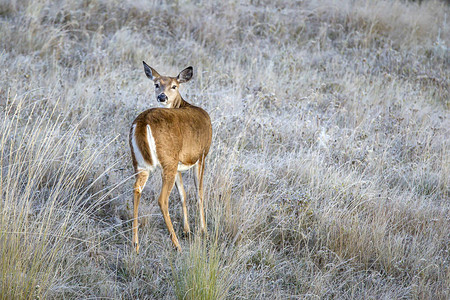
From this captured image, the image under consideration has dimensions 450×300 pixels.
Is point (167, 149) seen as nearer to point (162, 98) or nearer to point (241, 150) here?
point (162, 98)

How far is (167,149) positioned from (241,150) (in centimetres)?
222

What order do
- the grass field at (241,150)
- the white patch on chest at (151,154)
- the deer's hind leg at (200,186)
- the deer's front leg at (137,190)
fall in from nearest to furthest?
1. the grass field at (241,150)
2. the white patch on chest at (151,154)
3. the deer's front leg at (137,190)
4. the deer's hind leg at (200,186)

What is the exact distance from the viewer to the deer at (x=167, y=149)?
14.2 feet

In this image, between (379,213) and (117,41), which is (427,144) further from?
(117,41)

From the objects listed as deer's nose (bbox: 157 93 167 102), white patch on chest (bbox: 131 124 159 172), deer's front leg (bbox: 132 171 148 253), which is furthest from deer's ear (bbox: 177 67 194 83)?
deer's front leg (bbox: 132 171 148 253)

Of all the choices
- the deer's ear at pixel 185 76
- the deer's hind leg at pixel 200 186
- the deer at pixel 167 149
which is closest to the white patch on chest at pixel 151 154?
the deer at pixel 167 149

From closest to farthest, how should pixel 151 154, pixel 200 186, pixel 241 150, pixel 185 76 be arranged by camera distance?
pixel 151 154 < pixel 200 186 < pixel 185 76 < pixel 241 150

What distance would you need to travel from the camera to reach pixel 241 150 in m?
6.49

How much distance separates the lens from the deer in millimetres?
4324

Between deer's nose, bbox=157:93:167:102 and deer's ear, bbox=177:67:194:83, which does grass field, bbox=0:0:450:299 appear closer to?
deer's nose, bbox=157:93:167:102

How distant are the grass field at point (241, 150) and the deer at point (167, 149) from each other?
26 centimetres

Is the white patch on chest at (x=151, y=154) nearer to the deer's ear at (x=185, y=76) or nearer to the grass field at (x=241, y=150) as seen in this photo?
the grass field at (x=241, y=150)

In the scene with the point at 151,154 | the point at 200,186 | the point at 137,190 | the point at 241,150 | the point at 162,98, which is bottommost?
the point at 241,150

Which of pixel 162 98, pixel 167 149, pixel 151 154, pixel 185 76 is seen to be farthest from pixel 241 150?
pixel 151 154
